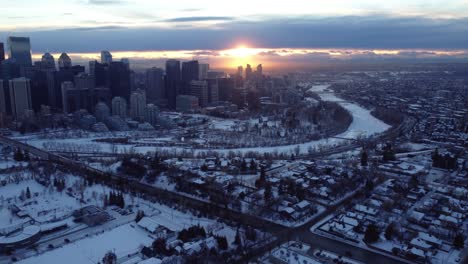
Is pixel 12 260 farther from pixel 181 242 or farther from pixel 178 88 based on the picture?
pixel 178 88

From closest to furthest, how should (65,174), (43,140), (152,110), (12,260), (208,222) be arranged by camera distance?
(12,260) → (208,222) → (65,174) → (43,140) → (152,110)

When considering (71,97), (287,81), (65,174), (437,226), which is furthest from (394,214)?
(287,81)

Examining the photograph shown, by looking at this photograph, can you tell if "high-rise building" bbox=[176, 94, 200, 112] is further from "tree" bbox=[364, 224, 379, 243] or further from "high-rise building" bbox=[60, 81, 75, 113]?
"tree" bbox=[364, 224, 379, 243]

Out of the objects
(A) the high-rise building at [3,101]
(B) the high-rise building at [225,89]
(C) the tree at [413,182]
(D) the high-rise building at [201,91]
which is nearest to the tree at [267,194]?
(C) the tree at [413,182]

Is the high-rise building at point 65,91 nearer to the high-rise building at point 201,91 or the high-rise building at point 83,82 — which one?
the high-rise building at point 83,82

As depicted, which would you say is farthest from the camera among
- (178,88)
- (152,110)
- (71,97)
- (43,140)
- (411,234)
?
(178,88)

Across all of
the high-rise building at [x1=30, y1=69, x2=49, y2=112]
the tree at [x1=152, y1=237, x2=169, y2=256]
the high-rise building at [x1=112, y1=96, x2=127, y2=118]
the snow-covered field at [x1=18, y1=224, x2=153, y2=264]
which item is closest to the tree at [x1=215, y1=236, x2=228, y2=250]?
the tree at [x1=152, y1=237, x2=169, y2=256]
